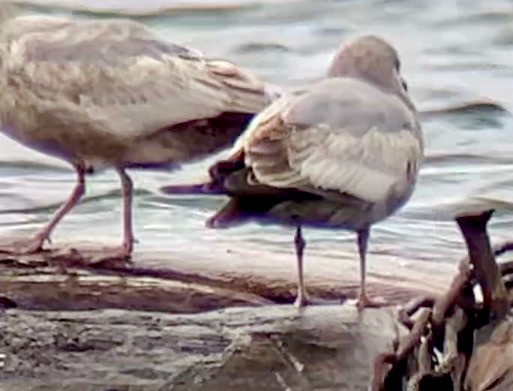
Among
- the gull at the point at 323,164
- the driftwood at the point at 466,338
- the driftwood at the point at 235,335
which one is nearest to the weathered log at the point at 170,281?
the driftwood at the point at 235,335

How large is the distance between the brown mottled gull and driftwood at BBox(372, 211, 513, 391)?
2.58m

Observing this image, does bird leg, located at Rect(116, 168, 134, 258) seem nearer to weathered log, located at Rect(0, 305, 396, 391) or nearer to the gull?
the gull

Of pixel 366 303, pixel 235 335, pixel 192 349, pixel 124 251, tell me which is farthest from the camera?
pixel 124 251

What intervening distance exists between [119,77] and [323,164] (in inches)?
50.1

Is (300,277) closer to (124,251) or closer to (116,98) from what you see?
(124,251)

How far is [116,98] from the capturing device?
5.61 m

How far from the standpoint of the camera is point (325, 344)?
377 centimetres

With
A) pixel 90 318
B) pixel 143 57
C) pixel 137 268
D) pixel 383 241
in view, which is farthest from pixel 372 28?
pixel 90 318

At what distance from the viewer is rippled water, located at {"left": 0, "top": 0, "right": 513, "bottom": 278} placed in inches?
277

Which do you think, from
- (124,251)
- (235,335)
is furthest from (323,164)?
(235,335)

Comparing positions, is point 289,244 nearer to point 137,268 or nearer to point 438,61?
point 137,268

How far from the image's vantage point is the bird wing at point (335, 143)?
4453 millimetres

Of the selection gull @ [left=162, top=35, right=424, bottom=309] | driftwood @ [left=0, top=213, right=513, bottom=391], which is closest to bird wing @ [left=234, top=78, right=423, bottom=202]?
gull @ [left=162, top=35, right=424, bottom=309]

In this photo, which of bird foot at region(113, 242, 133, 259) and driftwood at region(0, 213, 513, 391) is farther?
bird foot at region(113, 242, 133, 259)
